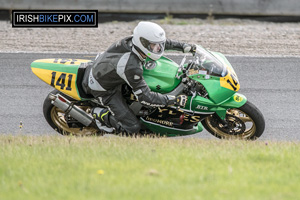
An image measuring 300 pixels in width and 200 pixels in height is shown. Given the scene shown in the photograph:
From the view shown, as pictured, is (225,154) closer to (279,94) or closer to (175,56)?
(279,94)

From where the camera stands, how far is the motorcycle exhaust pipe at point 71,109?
22.2ft

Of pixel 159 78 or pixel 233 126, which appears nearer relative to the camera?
pixel 159 78

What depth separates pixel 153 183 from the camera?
14.8 feet

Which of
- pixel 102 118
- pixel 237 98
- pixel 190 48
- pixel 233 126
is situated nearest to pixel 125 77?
pixel 102 118

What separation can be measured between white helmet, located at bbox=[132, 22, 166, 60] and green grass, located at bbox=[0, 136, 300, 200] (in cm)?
105

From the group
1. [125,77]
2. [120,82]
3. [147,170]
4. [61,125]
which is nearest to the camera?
[147,170]

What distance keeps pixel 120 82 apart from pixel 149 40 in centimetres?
77

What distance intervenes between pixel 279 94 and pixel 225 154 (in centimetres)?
384

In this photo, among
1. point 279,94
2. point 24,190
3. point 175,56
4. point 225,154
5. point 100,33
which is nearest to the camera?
point 24,190

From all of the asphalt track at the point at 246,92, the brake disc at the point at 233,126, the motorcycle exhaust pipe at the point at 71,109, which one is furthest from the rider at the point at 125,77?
the asphalt track at the point at 246,92

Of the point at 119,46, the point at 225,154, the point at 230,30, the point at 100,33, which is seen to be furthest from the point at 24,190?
the point at 230,30

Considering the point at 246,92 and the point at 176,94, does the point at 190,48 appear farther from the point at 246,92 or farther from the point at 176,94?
the point at 246,92

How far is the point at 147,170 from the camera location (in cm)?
488

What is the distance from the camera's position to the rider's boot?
6.88 metres
